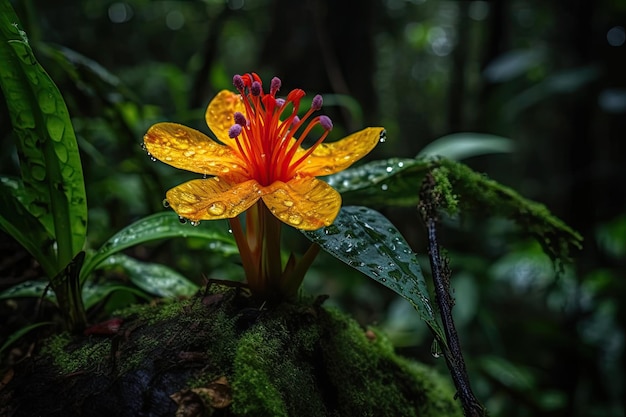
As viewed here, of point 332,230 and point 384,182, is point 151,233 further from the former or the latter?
point 384,182

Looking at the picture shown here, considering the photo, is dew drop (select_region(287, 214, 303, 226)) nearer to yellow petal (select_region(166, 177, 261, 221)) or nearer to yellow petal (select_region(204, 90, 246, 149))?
yellow petal (select_region(166, 177, 261, 221))

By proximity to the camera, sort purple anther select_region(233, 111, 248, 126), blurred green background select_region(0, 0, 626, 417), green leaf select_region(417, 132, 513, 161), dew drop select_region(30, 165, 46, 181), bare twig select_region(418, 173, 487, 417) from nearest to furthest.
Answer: bare twig select_region(418, 173, 487, 417) < purple anther select_region(233, 111, 248, 126) < dew drop select_region(30, 165, 46, 181) < blurred green background select_region(0, 0, 626, 417) < green leaf select_region(417, 132, 513, 161)

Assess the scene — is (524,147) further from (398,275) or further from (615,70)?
(398,275)

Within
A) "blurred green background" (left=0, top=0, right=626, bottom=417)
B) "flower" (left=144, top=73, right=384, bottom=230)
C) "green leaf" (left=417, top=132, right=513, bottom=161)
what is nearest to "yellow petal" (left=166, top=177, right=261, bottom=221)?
"flower" (left=144, top=73, right=384, bottom=230)

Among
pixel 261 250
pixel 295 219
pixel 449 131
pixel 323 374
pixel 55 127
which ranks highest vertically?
pixel 55 127

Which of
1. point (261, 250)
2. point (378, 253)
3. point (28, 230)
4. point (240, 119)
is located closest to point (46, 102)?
point (28, 230)

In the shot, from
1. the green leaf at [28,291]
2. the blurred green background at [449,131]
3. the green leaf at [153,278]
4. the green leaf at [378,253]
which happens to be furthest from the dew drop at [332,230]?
the blurred green background at [449,131]

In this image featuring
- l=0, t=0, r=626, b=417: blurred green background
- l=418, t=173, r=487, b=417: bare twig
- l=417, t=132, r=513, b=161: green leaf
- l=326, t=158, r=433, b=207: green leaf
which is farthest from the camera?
l=417, t=132, r=513, b=161: green leaf
